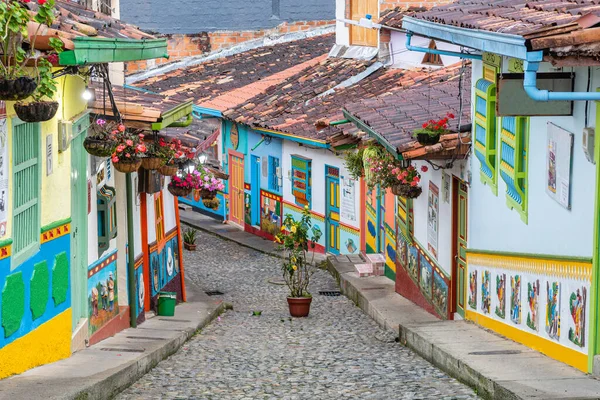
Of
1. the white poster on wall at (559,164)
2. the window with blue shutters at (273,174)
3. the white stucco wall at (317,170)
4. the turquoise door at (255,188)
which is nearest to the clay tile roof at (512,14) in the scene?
the white poster on wall at (559,164)

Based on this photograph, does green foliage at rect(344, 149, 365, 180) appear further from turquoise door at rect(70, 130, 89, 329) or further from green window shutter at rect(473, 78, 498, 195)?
turquoise door at rect(70, 130, 89, 329)

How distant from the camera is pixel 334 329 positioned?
15.5 metres

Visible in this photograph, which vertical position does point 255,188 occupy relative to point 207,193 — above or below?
below

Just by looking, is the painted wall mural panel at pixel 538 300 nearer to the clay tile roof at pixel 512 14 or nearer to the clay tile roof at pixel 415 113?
the clay tile roof at pixel 415 113

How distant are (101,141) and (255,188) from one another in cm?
1677

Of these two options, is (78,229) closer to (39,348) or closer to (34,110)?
(39,348)

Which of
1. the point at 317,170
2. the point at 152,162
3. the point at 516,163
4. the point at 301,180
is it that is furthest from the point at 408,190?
the point at 301,180

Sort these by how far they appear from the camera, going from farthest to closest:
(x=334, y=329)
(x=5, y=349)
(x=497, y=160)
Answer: (x=334, y=329), (x=497, y=160), (x=5, y=349)

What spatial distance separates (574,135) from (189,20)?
26.7 m

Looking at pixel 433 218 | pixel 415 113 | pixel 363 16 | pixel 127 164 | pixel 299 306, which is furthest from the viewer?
pixel 363 16

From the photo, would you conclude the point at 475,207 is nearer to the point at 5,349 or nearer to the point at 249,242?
the point at 5,349

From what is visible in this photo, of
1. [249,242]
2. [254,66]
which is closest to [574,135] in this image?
[249,242]

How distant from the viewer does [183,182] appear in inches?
616

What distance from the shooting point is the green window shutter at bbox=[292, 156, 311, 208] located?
976 inches
